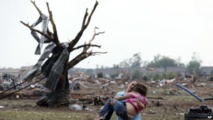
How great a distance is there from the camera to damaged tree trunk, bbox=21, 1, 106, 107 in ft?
57.5

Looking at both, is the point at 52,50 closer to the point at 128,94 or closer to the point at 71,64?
the point at 71,64

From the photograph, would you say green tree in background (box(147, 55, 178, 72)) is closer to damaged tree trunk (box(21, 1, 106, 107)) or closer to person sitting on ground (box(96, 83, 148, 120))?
damaged tree trunk (box(21, 1, 106, 107))

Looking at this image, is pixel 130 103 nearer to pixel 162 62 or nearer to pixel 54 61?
pixel 54 61

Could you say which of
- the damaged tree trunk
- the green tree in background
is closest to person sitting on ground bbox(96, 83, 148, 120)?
the damaged tree trunk

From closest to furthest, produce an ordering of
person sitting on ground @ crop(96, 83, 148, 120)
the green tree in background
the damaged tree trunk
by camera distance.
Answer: person sitting on ground @ crop(96, 83, 148, 120) < the damaged tree trunk < the green tree in background

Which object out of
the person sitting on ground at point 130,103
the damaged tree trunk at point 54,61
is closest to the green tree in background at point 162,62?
the damaged tree trunk at point 54,61

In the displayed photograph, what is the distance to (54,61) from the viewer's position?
58.2 ft

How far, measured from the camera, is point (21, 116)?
14039 mm

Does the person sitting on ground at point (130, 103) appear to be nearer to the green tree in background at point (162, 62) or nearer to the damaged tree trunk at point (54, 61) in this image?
the damaged tree trunk at point (54, 61)

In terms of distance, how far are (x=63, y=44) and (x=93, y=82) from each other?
41189mm

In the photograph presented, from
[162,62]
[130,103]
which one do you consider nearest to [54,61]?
[130,103]

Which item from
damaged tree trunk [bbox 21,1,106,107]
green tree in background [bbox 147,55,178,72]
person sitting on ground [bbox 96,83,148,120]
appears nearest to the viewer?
person sitting on ground [bbox 96,83,148,120]

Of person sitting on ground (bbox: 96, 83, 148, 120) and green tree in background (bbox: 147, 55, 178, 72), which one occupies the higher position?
green tree in background (bbox: 147, 55, 178, 72)

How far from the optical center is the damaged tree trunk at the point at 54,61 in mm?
17516
